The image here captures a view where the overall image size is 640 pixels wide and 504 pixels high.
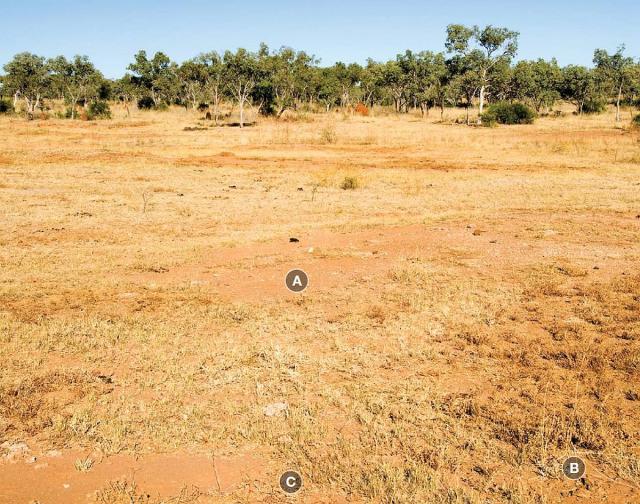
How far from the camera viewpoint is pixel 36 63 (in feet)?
163

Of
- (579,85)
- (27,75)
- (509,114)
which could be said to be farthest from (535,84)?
(27,75)

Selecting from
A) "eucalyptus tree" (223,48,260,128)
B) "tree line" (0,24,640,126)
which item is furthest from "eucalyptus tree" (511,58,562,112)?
"eucalyptus tree" (223,48,260,128)

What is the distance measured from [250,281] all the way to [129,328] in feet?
7.09

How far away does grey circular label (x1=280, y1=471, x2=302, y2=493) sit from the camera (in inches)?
142

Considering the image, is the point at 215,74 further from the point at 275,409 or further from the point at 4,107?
the point at 275,409

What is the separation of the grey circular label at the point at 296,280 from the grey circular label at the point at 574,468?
4.24 meters

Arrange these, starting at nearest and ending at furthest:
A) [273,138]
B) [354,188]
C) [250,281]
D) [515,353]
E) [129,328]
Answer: [515,353], [129,328], [250,281], [354,188], [273,138]

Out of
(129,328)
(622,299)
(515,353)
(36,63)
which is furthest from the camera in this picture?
(36,63)

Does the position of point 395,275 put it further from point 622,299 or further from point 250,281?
point 622,299

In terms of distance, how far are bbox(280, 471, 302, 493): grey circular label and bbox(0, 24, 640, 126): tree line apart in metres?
39.4

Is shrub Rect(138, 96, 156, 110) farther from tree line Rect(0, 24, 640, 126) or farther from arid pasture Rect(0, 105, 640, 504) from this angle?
arid pasture Rect(0, 105, 640, 504)

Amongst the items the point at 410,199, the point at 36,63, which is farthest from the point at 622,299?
the point at 36,63

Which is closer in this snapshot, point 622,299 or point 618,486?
point 618,486

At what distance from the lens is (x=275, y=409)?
4.46 meters
